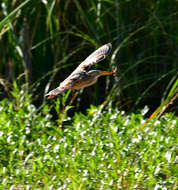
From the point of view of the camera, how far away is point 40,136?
3.24 meters

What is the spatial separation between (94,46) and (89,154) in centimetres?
167

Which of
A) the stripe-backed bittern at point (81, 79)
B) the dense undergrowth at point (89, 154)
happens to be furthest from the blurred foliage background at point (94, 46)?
the stripe-backed bittern at point (81, 79)

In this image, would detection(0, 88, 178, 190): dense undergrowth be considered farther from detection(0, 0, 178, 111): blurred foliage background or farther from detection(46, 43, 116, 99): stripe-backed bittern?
detection(0, 0, 178, 111): blurred foliage background

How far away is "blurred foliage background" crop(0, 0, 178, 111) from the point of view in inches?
169

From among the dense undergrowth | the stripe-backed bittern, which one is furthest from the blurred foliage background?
the stripe-backed bittern

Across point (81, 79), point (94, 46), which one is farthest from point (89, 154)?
point (94, 46)

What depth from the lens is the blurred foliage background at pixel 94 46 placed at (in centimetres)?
430

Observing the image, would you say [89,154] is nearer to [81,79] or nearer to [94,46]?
[81,79]

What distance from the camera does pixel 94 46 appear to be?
13.9ft

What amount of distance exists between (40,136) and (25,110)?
329 mm

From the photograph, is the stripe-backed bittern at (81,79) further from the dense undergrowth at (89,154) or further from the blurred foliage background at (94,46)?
the blurred foliage background at (94,46)

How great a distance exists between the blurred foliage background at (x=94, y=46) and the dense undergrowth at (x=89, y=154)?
103cm

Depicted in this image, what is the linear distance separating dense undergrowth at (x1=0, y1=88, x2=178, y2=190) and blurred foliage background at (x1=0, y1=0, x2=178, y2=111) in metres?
1.03

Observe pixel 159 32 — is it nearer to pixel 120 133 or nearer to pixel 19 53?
pixel 19 53
